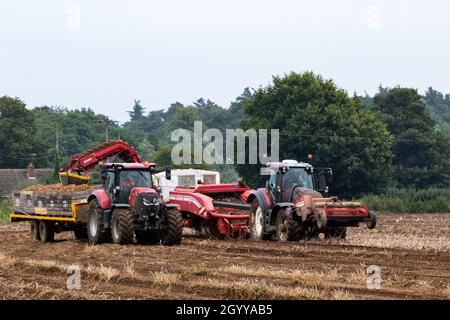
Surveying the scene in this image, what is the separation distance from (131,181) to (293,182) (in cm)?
451

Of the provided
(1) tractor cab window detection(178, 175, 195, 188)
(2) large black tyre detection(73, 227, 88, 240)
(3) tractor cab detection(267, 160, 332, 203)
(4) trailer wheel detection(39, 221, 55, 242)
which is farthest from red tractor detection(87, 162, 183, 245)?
(1) tractor cab window detection(178, 175, 195, 188)

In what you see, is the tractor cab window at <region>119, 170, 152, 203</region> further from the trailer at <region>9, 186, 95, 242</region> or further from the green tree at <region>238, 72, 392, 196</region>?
the green tree at <region>238, 72, 392, 196</region>

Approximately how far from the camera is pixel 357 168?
70000 millimetres

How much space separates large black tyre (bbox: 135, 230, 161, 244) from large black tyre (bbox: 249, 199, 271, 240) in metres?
2.98

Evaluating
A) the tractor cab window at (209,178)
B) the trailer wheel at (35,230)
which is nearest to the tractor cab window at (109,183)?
the trailer wheel at (35,230)

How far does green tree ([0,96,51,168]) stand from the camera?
94125 mm

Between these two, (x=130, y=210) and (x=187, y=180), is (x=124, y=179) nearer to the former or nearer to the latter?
(x=130, y=210)

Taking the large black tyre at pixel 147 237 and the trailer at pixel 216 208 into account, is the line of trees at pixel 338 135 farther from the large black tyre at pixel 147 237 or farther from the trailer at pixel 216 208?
the large black tyre at pixel 147 237

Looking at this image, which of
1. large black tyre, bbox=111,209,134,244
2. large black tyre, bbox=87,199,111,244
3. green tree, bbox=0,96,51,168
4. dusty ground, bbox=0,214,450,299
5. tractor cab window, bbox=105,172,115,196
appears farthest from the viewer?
green tree, bbox=0,96,51,168

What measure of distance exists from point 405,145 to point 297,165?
56638mm

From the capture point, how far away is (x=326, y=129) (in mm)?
71062

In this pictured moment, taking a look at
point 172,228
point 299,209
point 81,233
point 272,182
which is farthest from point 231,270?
point 81,233

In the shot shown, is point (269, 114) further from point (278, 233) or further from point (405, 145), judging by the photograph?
point (278, 233)
